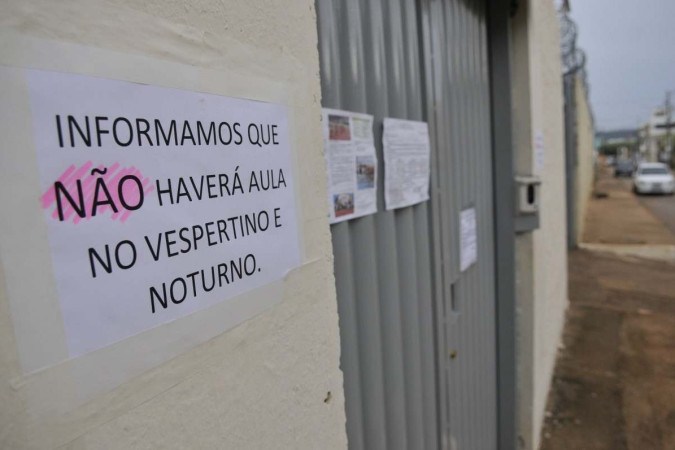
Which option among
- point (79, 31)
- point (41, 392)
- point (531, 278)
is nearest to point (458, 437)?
point (531, 278)

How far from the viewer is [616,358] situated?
472 centimetres

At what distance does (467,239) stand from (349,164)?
4.09 feet

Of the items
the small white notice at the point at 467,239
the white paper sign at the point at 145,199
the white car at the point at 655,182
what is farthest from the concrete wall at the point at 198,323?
the white car at the point at 655,182

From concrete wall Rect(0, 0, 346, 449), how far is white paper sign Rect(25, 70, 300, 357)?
22 mm

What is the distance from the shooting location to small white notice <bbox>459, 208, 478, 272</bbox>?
2309 mm

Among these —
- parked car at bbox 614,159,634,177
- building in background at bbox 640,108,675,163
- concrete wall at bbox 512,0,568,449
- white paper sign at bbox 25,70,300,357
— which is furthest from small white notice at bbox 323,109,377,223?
building in background at bbox 640,108,675,163

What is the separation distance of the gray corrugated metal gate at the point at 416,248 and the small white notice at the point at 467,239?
55 millimetres

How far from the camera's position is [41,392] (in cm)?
53

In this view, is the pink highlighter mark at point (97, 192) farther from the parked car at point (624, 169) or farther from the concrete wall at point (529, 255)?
the parked car at point (624, 169)

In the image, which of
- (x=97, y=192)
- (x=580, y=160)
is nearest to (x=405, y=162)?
(x=97, y=192)

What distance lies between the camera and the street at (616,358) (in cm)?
351

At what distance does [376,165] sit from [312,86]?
0.53 m

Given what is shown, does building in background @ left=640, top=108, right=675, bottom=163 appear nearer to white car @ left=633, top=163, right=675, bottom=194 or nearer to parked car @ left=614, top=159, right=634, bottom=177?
parked car @ left=614, top=159, right=634, bottom=177

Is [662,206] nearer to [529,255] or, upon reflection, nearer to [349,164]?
[529,255]
